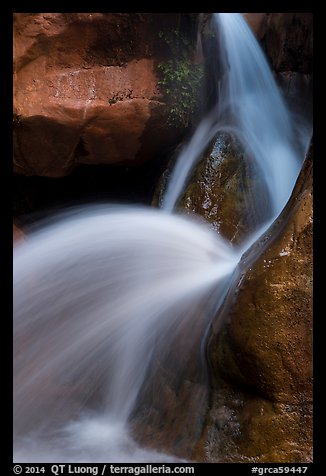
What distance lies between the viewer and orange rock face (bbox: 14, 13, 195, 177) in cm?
444

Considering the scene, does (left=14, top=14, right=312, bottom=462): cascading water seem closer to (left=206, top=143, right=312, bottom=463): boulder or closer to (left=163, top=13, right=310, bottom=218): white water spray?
(left=163, top=13, right=310, bottom=218): white water spray

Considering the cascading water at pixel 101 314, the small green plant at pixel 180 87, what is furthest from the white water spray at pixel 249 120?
the small green plant at pixel 180 87

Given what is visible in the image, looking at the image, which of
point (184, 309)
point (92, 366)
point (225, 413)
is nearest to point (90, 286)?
point (92, 366)

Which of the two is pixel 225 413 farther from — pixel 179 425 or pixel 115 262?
pixel 115 262

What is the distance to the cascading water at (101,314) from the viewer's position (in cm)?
354

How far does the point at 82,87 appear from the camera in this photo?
4617mm

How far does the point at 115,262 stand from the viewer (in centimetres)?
435

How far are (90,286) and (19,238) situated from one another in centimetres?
136

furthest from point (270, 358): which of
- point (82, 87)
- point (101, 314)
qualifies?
point (82, 87)

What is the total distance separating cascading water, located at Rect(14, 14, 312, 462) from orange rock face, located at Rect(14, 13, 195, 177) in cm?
78

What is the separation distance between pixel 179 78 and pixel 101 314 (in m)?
2.65

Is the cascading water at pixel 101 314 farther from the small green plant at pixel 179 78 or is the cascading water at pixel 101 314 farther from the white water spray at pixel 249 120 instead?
the small green plant at pixel 179 78

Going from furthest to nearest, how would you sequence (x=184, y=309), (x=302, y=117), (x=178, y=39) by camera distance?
1. (x=302, y=117)
2. (x=178, y=39)
3. (x=184, y=309)

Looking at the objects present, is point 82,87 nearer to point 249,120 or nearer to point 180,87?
point 180,87
